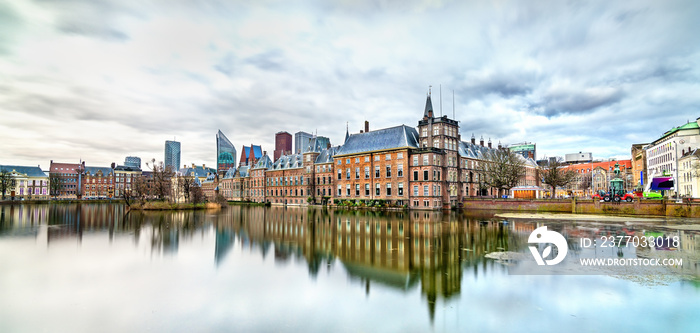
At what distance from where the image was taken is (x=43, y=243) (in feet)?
64.4

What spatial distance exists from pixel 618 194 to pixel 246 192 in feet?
266

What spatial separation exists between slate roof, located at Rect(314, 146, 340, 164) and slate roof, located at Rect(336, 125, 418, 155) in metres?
4.03

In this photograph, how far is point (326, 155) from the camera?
71.5 meters

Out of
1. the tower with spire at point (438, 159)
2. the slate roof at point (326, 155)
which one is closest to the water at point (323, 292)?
the tower with spire at point (438, 159)

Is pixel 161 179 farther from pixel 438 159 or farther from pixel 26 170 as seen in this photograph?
pixel 26 170

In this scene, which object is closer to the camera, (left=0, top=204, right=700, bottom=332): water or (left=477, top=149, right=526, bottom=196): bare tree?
(left=0, top=204, right=700, bottom=332): water

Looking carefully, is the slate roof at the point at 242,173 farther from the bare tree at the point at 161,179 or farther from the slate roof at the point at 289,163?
the bare tree at the point at 161,179

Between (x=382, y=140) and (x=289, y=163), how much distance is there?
30076 mm

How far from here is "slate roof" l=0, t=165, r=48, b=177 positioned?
10569 centimetres

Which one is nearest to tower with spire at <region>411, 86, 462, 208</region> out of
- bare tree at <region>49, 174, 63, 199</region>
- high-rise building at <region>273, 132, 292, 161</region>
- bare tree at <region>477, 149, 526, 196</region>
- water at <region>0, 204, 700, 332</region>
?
bare tree at <region>477, 149, 526, 196</region>

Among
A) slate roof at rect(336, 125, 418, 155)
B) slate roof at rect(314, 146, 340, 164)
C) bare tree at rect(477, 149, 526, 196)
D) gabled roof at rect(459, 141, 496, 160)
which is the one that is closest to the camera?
bare tree at rect(477, 149, 526, 196)

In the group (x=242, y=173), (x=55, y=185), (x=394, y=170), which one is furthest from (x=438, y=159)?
(x=55, y=185)

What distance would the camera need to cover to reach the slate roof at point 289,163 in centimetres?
7812

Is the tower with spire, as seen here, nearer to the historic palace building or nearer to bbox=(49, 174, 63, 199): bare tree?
the historic palace building
